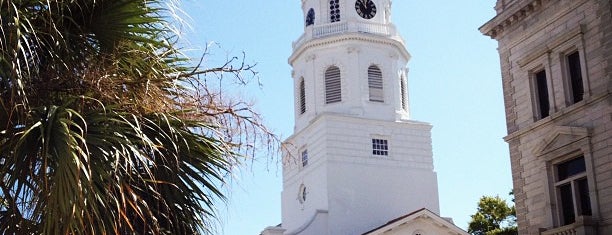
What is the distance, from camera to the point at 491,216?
170ft

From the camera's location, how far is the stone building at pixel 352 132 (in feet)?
153

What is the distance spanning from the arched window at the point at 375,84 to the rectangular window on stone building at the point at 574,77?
25.0 metres

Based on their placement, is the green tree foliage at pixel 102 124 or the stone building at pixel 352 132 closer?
the green tree foliage at pixel 102 124

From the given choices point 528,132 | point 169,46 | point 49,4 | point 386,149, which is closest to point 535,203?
point 528,132

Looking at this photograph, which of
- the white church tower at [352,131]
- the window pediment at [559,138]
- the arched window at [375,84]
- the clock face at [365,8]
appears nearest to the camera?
the window pediment at [559,138]

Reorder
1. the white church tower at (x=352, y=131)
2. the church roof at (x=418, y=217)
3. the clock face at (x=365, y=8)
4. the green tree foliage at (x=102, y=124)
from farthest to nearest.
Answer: the clock face at (x=365, y=8), the white church tower at (x=352, y=131), the church roof at (x=418, y=217), the green tree foliage at (x=102, y=124)

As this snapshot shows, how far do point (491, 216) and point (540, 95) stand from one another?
27837mm

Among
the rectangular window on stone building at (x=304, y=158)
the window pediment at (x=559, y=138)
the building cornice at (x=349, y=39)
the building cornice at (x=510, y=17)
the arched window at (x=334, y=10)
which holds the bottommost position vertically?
the window pediment at (x=559, y=138)

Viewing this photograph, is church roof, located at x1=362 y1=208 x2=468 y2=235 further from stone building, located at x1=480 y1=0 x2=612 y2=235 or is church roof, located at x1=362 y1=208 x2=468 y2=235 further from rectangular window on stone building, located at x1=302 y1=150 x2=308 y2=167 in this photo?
stone building, located at x1=480 y1=0 x2=612 y2=235

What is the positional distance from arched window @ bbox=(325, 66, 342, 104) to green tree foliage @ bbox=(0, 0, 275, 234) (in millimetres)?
38834

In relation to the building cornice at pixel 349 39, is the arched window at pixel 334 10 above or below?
above

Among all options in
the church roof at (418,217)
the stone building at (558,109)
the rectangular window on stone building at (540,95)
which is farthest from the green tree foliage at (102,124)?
the church roof at (418,217)

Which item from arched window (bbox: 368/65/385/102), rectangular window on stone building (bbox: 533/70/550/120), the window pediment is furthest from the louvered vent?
the window pediment

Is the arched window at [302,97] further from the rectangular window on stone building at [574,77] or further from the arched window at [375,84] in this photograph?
the rectangular window on stone building at [574,77]
